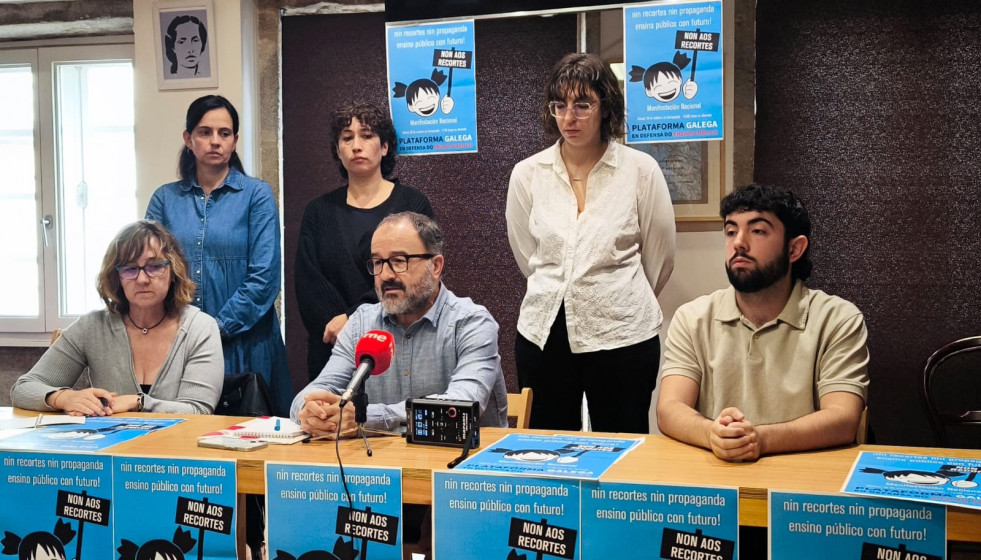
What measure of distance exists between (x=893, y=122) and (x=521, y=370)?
6.43 feet

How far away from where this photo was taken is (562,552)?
1.61 m

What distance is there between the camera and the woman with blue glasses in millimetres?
2652

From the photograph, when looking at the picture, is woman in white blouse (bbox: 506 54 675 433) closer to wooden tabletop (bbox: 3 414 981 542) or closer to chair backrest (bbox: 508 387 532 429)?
chair backrest (bbox: 508 387 532 429)

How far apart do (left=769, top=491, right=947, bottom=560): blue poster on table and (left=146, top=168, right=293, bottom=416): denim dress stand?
227 cm

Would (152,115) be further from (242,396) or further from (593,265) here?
(593,265)

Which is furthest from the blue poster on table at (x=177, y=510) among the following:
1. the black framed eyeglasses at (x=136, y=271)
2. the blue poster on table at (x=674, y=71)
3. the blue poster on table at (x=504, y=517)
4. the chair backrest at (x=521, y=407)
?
the blue poster on table at (x=674, y=71)

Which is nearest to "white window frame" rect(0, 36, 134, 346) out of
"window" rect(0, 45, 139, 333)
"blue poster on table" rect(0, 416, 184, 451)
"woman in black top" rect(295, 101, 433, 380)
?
"window" rect(0, 45, 139, 333)

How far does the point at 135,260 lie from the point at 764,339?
1835 millimetres

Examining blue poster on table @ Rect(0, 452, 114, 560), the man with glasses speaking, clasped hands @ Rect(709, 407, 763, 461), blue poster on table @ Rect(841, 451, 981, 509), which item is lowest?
blue poster on table @ Rect(0, 452, 114, 560)

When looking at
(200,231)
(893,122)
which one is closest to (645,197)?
(893,122)

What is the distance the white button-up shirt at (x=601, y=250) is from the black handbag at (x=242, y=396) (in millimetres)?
845

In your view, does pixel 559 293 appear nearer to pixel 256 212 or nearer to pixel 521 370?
pixel 521 370

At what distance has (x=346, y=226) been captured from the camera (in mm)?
3217

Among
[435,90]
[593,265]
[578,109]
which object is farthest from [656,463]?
[435,90]
